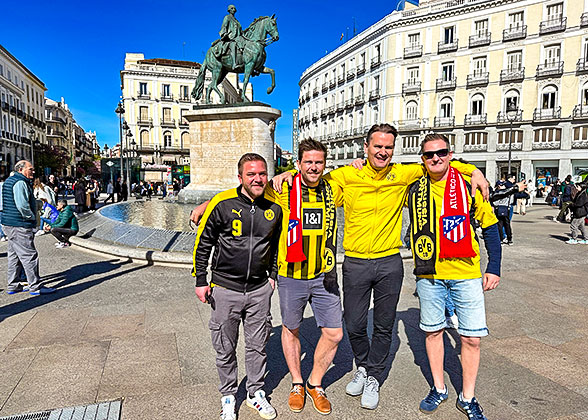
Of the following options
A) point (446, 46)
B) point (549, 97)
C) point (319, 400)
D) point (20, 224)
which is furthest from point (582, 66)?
point (20, 224)

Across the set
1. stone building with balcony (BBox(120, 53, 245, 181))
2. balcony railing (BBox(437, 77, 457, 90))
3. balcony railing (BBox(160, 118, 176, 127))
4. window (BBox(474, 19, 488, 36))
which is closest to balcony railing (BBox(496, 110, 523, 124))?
balcony railing (BBox(437, 77, 457, 90))

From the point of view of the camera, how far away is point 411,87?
44.5 meters

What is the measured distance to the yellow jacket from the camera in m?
2.84

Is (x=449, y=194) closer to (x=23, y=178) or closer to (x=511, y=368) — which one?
(x=511, y=368)

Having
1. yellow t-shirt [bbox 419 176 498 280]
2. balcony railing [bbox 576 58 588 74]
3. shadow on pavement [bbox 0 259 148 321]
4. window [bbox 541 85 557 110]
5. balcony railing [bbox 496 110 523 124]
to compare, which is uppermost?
balcony railing [bbox 576 58 588 74]

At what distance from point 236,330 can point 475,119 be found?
44856 millimetres

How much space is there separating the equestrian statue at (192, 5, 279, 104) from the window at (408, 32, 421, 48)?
36419mm

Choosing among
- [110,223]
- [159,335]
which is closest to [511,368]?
[159,335]

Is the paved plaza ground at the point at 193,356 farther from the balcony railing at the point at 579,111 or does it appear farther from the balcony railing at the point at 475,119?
the balcony railing at the point at 475,119

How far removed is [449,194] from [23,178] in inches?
221

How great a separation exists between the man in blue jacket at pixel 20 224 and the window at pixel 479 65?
148 feet

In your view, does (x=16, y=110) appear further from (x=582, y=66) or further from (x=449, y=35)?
(x=582, y=66)

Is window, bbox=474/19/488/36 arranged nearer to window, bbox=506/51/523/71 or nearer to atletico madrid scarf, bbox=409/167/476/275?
window, bbox=506/51/523/71

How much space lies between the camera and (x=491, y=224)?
2730 mm
